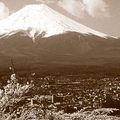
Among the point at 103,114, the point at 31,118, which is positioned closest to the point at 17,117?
the point at 31,118

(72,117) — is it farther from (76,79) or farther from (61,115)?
(76,79)

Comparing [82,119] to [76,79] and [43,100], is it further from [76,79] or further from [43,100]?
[76,79]

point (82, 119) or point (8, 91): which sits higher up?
point (8, 91)

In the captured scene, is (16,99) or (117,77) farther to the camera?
(117,77)

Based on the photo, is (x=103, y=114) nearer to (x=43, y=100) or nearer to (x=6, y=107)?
(x=43, y=100)

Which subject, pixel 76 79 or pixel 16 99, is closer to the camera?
pixel 16 99

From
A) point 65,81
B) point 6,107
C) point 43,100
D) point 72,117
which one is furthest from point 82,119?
point 65,81

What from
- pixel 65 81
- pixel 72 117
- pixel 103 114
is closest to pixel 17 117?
pixel 72 117
